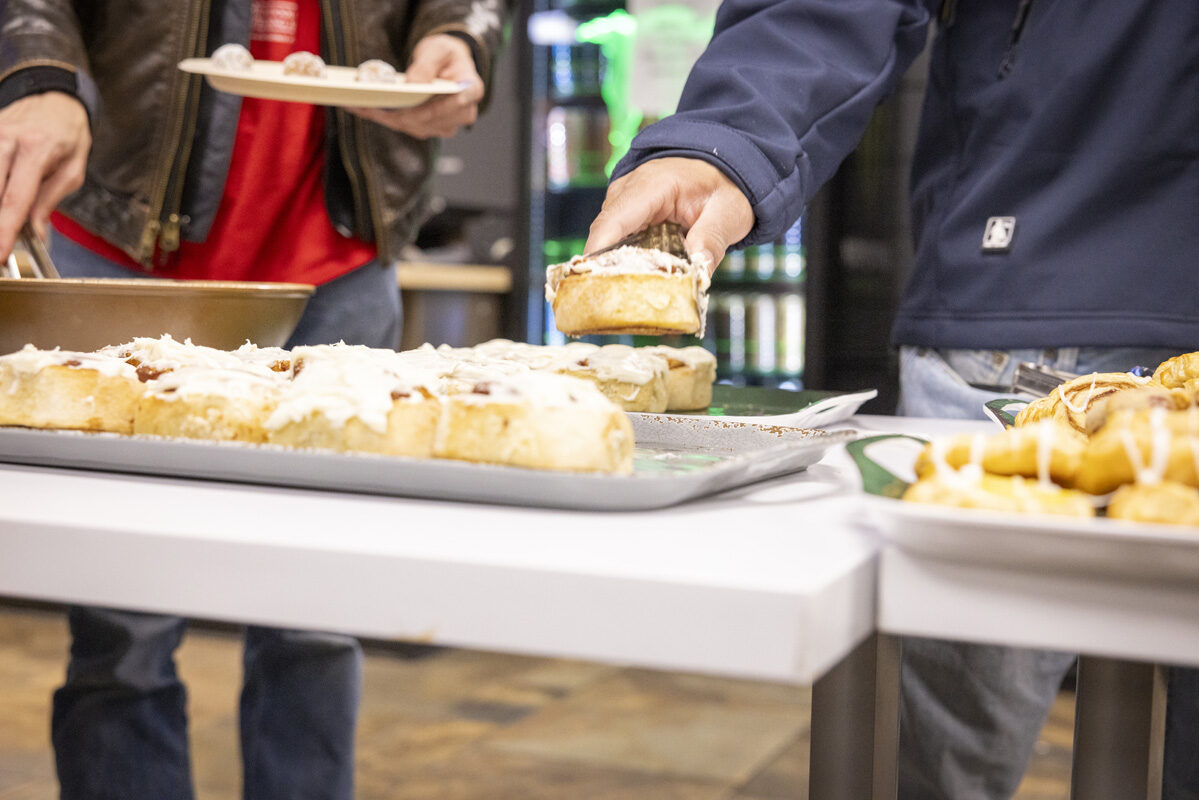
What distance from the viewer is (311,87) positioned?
1.42m

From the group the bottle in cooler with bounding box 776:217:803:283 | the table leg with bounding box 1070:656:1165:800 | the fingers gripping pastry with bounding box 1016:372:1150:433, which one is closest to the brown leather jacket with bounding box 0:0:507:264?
the fingers gripping pastry with bounding box 1016:372:1150:433

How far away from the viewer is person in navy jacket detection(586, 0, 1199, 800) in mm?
1321

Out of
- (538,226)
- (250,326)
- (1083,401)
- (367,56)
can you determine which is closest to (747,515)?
(1083,401)

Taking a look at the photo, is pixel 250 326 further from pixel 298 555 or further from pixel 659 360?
pixel 298 555

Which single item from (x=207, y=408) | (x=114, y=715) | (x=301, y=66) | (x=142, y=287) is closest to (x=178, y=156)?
(x=301, y=66)

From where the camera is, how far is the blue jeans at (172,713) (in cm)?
156

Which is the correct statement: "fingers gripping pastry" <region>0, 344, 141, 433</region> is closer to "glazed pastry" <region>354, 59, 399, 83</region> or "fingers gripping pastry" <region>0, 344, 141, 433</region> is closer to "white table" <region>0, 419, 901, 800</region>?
"white table" <region>0, 419, 901, 800</region>

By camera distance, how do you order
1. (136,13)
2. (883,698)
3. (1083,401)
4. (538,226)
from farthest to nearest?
(538,226)
(136,13)
(883,698)
(1083,401)

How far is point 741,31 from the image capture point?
1489mm

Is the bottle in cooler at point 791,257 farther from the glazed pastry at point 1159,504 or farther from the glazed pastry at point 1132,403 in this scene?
the glazed pastry at point 1159,504

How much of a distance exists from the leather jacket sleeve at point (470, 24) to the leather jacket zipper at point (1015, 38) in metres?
0.85

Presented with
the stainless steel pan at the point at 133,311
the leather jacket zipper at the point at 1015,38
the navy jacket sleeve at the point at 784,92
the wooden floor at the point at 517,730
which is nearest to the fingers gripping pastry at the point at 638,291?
the navy jacket sleeve at the point at 784,92

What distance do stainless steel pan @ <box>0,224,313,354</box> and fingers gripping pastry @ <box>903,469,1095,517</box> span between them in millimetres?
778

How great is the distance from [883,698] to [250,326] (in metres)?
0.75
